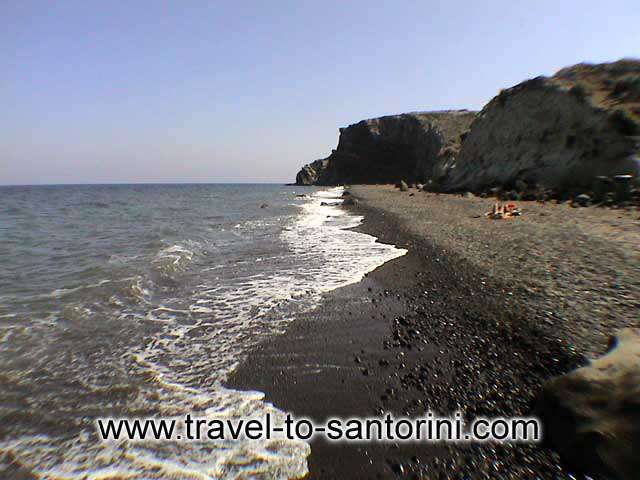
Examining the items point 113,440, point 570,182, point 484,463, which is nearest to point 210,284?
point 113,440

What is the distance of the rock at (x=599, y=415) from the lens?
2.68 metres

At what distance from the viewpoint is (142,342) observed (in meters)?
6.16

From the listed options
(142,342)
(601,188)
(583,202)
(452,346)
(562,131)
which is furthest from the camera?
(562,131)

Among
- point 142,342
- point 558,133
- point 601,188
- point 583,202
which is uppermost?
point 558,133

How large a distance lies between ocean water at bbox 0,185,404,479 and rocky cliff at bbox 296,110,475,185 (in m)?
68.2

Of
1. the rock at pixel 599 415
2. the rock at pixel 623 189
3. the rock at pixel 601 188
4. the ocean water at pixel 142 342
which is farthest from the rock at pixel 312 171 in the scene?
the rock at pixel 599 415

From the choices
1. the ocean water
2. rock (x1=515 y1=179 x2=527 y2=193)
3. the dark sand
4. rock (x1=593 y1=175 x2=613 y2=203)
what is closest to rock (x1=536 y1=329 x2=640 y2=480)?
the dark sand

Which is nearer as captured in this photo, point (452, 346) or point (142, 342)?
point (452, 346)

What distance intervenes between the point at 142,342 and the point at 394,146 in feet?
360

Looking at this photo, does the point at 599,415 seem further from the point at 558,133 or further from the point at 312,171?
the point at 312,171

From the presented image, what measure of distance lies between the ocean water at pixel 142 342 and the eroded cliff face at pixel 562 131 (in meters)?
19.0

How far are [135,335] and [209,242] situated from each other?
1052cm

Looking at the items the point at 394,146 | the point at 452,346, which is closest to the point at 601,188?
the point at 452,346

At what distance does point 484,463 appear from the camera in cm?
317
